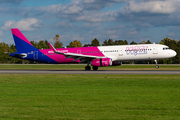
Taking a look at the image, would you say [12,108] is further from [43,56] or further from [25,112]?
[43,56]

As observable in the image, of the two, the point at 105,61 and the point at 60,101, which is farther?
the point at 105,61

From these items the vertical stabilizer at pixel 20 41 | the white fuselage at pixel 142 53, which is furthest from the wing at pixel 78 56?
the vertical stabilizer at pixel 20 41

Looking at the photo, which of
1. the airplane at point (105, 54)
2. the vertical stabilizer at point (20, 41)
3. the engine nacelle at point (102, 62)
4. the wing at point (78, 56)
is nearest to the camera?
the engine nacelle at point (102, 62)

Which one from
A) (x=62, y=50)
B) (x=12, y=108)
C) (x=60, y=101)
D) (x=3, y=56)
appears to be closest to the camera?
(x=12, y=108)

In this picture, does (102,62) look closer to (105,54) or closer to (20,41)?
(105,54)

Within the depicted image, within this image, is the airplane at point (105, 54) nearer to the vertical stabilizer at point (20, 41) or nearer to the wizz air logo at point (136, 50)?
the wizz air logo at point (136, 50)

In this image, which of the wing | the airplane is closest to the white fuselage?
the airplane

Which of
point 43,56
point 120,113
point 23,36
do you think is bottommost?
point 120,113

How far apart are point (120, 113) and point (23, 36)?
125 ft

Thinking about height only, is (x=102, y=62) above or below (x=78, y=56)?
below

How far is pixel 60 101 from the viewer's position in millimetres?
10664

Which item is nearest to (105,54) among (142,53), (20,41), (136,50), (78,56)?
(78,56)

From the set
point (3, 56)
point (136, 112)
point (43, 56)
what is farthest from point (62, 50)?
point (3, 56)

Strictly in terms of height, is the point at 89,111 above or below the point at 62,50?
below
